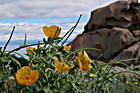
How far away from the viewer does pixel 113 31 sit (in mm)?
17469

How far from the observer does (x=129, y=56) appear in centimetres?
1602

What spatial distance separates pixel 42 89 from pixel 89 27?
1767 centimetres

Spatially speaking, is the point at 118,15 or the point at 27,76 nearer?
the point at 27,76

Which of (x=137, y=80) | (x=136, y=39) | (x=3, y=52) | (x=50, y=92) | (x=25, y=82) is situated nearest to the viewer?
(x=25, y=82)

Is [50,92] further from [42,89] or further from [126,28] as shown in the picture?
[126,28]

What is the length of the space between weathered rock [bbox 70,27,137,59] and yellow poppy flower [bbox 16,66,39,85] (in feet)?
49.7

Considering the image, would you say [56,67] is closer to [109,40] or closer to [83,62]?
[83,62]

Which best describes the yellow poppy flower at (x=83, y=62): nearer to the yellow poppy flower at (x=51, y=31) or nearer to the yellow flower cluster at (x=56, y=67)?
the yellow flower cluster at (x=56, y=67)

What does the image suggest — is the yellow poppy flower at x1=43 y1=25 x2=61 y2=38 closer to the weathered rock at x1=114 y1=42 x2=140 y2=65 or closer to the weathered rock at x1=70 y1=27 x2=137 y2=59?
the weathered rock at x1=114 y1=42 x2=140 y2=65

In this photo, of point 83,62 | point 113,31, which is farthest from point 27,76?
point 113,31

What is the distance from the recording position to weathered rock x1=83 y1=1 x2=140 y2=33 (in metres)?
18.1

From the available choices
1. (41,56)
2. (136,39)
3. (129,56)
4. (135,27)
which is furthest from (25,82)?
(135,27)

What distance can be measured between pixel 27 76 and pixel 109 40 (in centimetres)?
Answer: 1604

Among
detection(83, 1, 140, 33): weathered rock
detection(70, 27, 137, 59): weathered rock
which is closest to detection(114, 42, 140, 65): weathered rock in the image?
detection(70, 27, 137, 59): weathered rock
